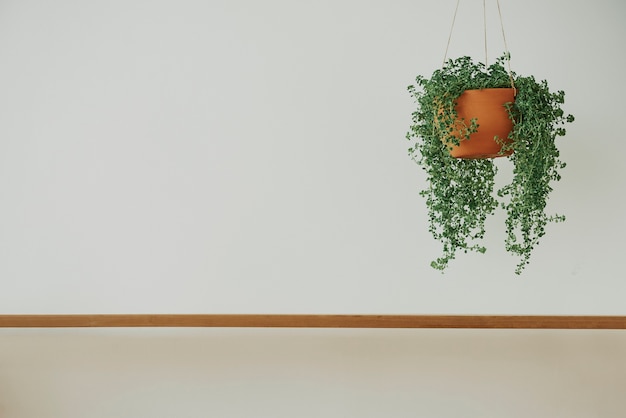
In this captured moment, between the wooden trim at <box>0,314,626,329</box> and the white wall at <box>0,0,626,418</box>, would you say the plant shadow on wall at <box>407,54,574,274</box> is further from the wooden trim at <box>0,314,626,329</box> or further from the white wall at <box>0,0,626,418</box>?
the white wall at <box>0,0,626,418</box>

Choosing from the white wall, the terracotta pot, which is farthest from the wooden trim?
the terracotta pot

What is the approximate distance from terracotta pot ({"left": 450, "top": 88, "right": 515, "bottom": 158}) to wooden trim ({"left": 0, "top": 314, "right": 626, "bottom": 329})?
62 centimetres

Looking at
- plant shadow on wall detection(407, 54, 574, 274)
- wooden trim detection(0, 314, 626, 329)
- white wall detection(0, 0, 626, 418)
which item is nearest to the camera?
plant shadow on wall detection(407, 54, 574, 274)

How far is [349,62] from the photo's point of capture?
95.0 inches

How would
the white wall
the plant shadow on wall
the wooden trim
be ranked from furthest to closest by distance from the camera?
1. the white wall
2. the wooden trim
3. the plant shadow on wall

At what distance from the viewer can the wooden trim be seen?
2.06m

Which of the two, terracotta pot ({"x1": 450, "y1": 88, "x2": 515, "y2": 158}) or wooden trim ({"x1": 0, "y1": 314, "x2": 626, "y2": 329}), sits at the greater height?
terracotta pot ({"x1": 450, "y1": 88, "x2": 515, "y2": 158})

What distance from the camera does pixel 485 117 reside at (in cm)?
177

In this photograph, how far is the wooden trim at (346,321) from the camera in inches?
81.0

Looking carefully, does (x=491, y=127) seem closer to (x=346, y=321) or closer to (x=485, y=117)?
(x=485, y=117)

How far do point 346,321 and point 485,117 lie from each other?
83 cm

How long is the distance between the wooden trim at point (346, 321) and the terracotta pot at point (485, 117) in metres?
0.62

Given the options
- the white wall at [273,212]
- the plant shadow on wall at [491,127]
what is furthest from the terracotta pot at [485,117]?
the white wall at [273,212]
